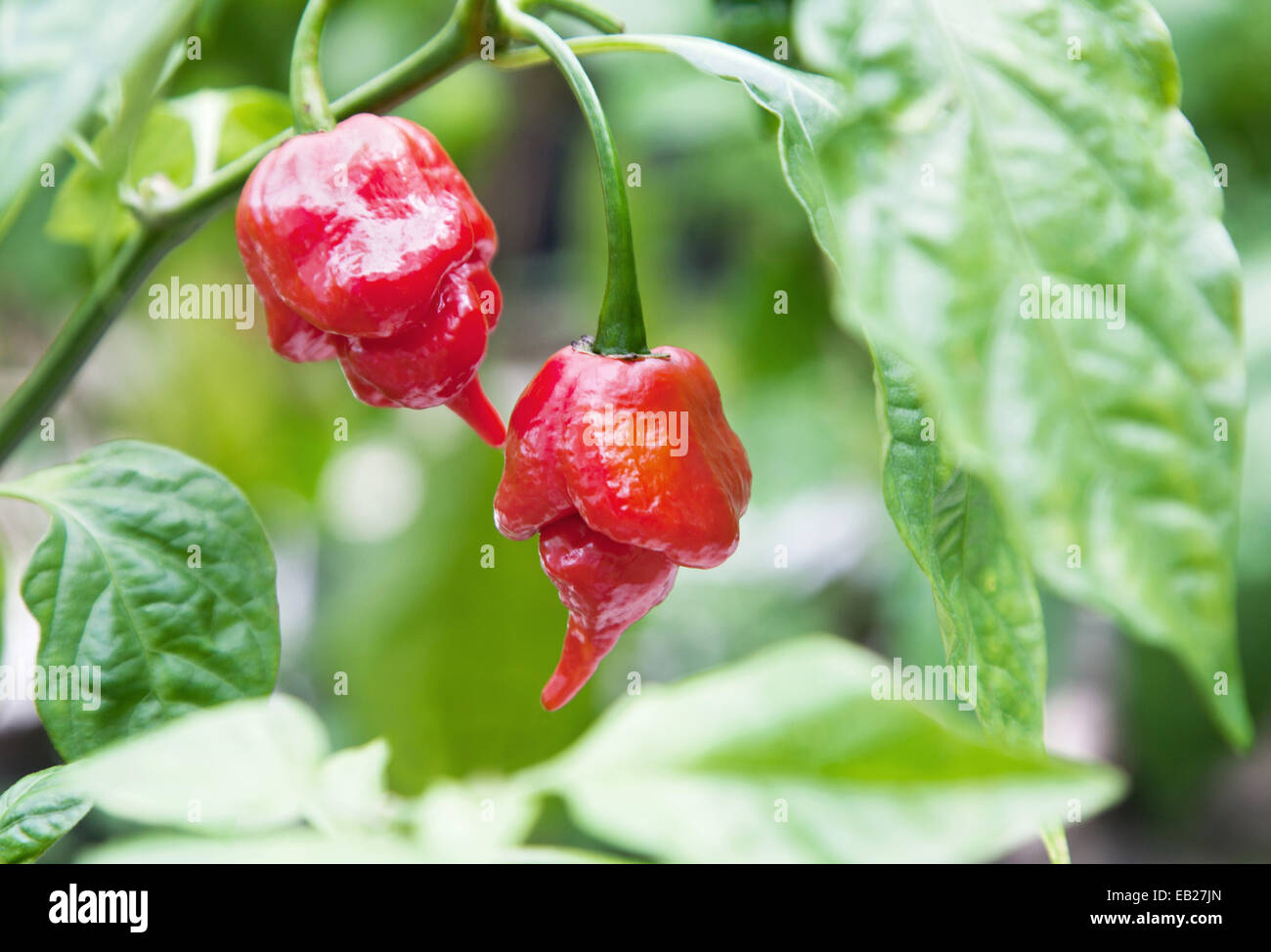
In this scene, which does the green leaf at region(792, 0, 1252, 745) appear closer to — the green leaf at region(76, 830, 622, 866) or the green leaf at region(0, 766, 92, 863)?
the green leaf at region(76, 830, 622, 866)

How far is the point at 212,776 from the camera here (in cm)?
28

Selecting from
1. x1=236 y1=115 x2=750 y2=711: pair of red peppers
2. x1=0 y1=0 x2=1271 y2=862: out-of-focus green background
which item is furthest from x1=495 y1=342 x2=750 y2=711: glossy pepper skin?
x1=0 y1=0 x2=1271 y2=862: out-of-focus green background

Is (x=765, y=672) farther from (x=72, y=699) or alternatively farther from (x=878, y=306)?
(x=72, y=699)

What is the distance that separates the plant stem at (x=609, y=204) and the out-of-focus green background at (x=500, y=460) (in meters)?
0.58

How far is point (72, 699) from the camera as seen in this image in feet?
1.60

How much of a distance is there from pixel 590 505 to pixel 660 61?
128 cm

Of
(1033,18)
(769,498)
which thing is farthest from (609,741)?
(769,498)

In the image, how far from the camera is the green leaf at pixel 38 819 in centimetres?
43

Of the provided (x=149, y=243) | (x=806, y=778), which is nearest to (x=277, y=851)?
(x=806, y=778)

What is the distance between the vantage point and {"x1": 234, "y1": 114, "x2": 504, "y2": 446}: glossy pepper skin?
0.44 metres

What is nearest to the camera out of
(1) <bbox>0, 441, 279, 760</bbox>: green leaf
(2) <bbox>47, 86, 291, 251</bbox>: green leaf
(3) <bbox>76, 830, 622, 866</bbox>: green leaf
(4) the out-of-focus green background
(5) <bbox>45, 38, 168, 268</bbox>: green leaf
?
(3) <bbox>76, 830, 622, 866</bbox>: green leaf

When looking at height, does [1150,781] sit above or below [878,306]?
below

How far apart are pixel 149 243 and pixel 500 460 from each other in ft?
2.70

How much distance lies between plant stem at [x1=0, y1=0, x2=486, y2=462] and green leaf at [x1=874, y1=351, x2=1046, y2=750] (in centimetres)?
22
